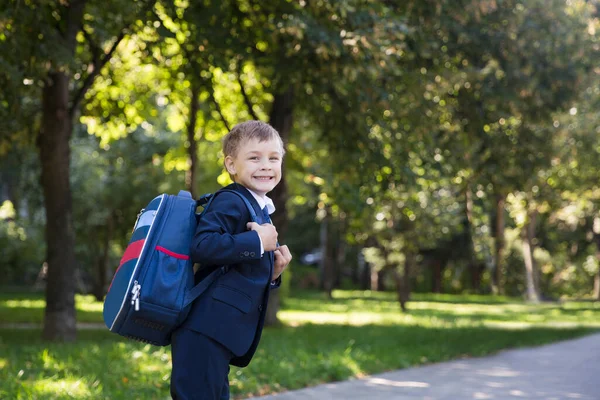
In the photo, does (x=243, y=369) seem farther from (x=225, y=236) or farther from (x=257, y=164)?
(x=225, y=236)

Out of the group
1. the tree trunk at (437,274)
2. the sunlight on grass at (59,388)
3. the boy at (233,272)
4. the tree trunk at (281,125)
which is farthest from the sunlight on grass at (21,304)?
the tree trunk at (437,274)

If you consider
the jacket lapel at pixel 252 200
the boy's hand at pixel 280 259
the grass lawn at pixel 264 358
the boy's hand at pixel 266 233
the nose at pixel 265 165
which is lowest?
the grass lawn at pixel 264 358

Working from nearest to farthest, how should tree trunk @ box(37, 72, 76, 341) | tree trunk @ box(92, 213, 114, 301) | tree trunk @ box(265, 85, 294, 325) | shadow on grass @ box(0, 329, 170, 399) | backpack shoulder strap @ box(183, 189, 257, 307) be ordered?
backpack shoulder strap @ box(183, 189, 257, 307) → shadow on grass @ box(0, 329, 170, 399) → tree trunk @ box(37, 72, 76, 341) → tree trunk @ box(265, 85, 294, 325) → tree trunk @ box(92, 213, 114, 301)

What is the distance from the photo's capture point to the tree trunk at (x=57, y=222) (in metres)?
11.6

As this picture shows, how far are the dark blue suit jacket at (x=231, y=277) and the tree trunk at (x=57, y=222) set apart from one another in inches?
324

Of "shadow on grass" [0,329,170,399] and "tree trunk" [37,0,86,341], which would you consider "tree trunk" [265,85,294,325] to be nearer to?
"tree trunk" [37,0,86,341]

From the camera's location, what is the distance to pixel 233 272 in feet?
12.4

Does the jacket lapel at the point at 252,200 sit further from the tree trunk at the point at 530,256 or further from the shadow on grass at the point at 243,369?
the tree trunk at the point at 530,256

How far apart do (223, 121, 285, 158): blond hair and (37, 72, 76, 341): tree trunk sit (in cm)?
818

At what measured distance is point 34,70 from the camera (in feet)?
31.7

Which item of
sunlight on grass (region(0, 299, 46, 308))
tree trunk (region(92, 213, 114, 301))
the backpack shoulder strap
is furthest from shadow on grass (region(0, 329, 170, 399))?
tree trunk (region(92, 213, 114, 301))

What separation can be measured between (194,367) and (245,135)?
1.04 meters

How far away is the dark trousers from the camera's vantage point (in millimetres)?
3654

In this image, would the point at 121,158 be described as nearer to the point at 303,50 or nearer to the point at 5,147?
the point at 5,147
